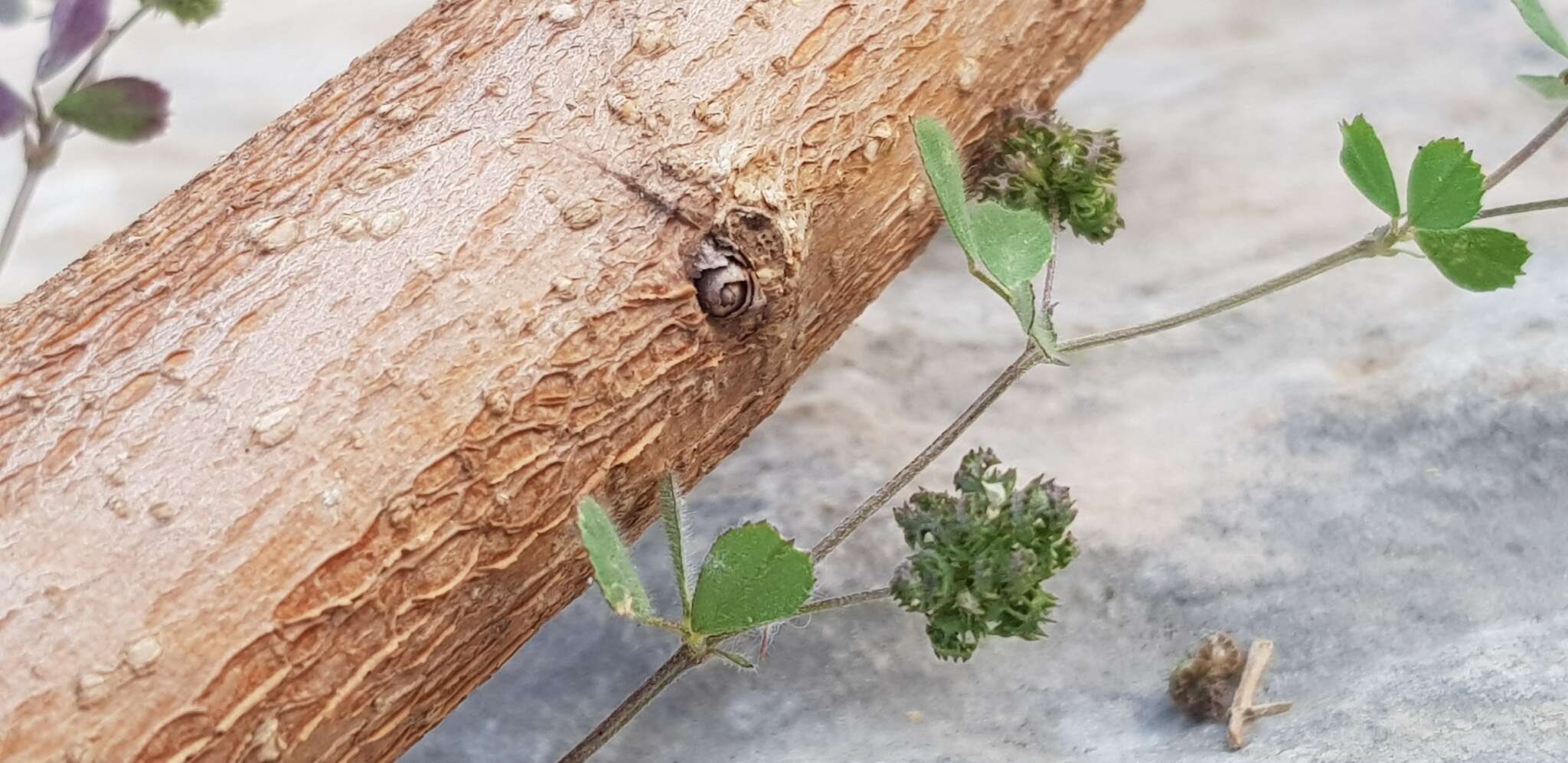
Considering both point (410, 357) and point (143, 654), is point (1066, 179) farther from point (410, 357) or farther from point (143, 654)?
point (143, 654)

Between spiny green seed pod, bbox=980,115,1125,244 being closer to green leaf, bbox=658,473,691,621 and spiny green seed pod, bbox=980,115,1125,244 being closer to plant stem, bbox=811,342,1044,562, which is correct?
plant stem, bbox=811,342,1044,562

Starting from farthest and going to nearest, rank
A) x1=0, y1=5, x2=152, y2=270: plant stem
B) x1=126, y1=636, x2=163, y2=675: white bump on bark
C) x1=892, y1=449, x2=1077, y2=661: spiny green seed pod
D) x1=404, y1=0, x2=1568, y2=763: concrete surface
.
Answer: x1=0, y1=5, x2=152, y2=270: plant stem < x1=404, y1=0, x2=1568, y2=763: concrete surface < x1=892, y1=449, x2=1077, y2=661: spiny green seed pod < x1=126, y1=636, x2=163, y2=675: white bump on bark

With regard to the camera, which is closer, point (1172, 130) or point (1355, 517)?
point (1355, 517)

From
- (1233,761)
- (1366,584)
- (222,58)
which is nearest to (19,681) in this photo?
(1233,761)

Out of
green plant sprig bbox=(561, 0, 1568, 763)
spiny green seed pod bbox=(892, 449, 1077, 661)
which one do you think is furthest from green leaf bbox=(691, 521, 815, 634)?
spiny green seed pod bbox=(892, 449, 1077, 661)

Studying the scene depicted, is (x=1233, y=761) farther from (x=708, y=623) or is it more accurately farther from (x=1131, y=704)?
(x=708, y=623)

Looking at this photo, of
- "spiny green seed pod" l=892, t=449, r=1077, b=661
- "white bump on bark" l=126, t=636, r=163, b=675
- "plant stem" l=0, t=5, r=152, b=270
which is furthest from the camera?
"plant stem" l=0, t=5, r=152, b=270

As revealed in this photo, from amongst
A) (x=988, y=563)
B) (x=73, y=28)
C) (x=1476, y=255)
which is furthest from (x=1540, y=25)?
(x=73, y=28)
